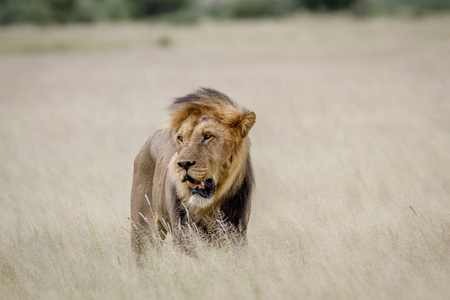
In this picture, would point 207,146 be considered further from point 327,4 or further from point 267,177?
point 327,4

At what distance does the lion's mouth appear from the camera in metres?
4.22

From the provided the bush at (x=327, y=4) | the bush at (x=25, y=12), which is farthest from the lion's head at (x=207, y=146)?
the bush at (x=25, y=12)

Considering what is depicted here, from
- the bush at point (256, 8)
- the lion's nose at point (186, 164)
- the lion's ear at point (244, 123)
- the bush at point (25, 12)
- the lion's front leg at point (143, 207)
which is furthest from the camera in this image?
the bush at point (256, 8)

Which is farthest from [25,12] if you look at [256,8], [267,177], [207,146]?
[207,146]

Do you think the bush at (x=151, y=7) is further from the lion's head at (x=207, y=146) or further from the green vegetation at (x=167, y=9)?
the lion's head at (x=207, y=146)

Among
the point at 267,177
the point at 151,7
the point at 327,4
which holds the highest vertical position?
the point at 267,177

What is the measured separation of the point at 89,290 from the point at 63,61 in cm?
2427

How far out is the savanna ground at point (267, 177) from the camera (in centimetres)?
412

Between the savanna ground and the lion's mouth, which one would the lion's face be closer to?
the lion's mouth

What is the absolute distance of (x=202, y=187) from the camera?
13.9 feet

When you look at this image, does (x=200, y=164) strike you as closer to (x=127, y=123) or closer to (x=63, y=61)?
(x=127, y=123)

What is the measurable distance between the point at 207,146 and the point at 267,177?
4365 millimetres

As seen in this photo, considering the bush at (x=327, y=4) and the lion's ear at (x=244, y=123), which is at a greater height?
the lion's ear at (x=244, y=123)

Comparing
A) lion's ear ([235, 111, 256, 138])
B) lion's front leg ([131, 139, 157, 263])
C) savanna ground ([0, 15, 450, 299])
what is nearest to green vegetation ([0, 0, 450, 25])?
savanna ground ([0, 15, 450, 299])
